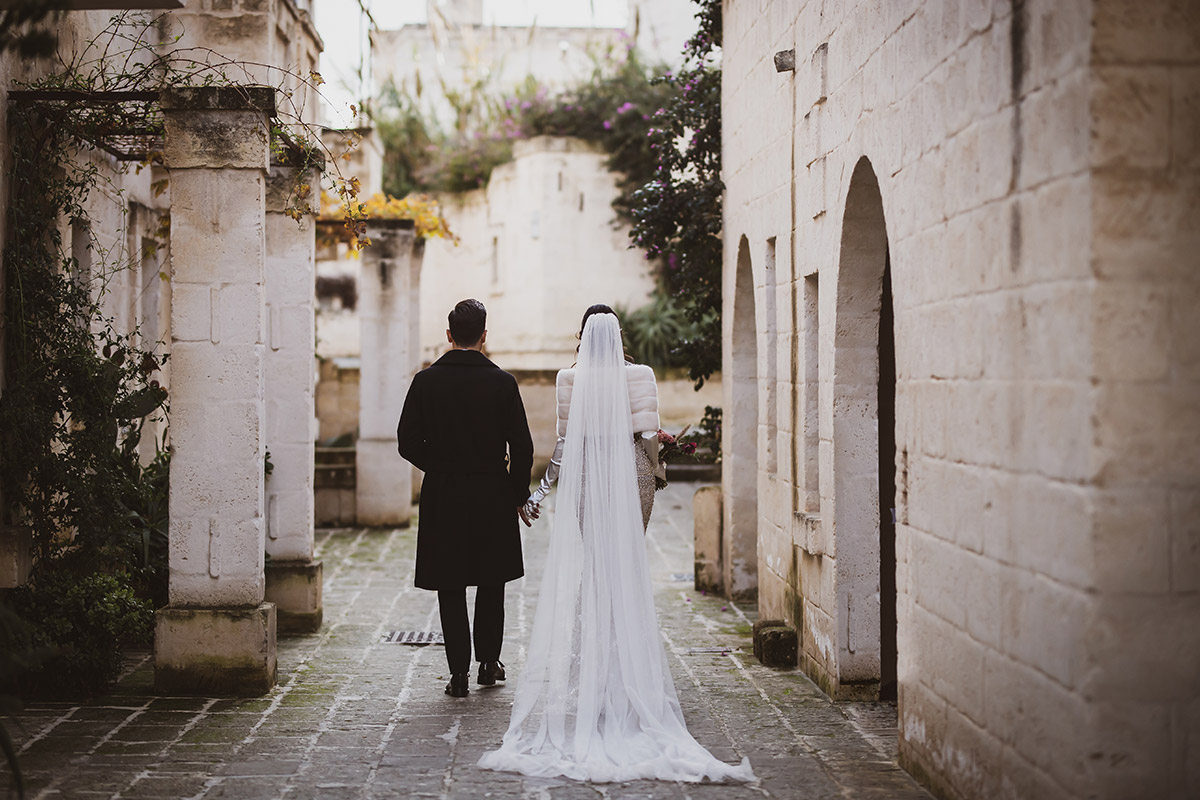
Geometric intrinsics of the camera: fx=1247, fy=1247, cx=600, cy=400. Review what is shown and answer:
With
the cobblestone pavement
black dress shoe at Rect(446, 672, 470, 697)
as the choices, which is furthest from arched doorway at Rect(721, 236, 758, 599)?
black dress shoe at Rect(446, 672, 470, 697)

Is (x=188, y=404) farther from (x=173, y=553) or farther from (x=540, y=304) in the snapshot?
(x=540, y=304)

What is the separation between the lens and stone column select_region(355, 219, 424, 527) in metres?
14.3

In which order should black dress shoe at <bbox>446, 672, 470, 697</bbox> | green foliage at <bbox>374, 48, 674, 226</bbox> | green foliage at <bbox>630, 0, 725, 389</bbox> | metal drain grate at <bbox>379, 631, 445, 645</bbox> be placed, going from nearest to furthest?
black dress shoe at <bbox>446, 672, 470, 697</bbox>, metal drain grate at <bbox>379, 631, 445, 645</bbox>, green foliage at <bbox>630, 0, 725, 389</bbox>, green foliage at <bbox>374, 48, 674, 226</bbox>

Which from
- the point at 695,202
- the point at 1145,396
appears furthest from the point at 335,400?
the point at 1145,396

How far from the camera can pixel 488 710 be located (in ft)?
21.0

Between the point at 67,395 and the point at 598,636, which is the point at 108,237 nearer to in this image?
the point at 67,395

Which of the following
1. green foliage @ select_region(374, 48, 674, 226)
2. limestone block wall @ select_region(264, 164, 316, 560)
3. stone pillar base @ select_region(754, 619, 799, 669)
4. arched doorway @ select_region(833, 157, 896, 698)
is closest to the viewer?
arched doorway @ select_region(833, 157, 896, 698)

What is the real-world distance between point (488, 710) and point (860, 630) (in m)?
2.00

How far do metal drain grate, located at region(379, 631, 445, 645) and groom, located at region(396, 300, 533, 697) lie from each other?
1439mm

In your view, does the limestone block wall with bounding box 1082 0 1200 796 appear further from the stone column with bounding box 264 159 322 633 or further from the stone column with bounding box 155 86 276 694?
the stone column with bounding box 264 159 322 633

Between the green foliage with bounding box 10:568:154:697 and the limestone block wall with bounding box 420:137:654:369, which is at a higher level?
the limestone block wall with bounding box 420:137:654:369

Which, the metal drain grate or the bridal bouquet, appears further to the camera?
the metal drain grate


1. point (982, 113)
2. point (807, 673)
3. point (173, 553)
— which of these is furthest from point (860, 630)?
point (173, 553)

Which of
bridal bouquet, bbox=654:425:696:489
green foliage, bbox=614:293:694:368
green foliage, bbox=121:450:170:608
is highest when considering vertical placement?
green foliage, bbox=614:293:694:368
